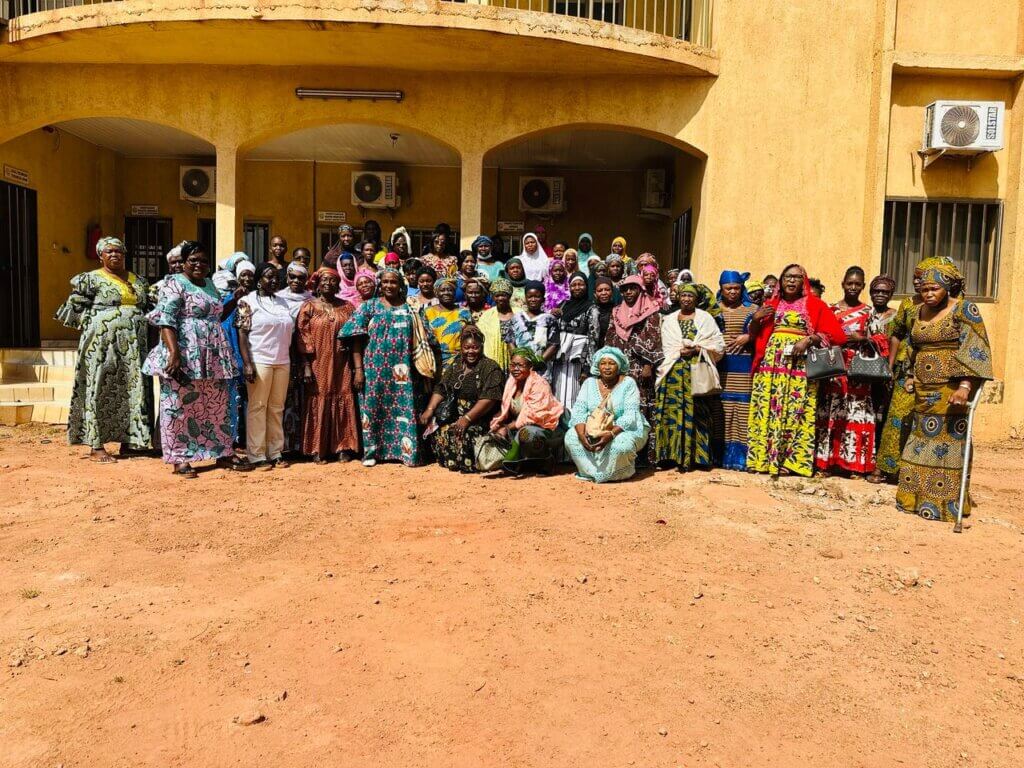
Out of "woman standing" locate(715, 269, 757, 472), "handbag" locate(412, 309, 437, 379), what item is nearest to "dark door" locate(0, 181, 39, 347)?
"handbag" locate(412, 309, 437, 379)

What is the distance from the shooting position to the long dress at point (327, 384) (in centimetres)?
630

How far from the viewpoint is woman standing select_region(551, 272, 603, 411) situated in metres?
6.42

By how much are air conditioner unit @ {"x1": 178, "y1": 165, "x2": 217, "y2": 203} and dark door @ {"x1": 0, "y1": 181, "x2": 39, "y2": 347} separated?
216cm

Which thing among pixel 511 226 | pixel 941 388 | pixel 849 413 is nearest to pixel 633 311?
pixel 849 413

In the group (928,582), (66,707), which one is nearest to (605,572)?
(928,582)

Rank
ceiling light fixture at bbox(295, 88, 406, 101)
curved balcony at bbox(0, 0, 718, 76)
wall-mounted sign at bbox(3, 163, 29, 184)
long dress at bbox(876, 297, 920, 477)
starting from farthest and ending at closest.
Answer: wall-mounted sign at bbox(3, 163, 29, 184)
ceiling light fixture at bbox(295, 88, 406, 101)
curved balcony at bbox(0, 0, 718, 76)
long dress at bbox(876, 297, 920, 477)

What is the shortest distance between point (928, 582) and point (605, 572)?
1658mm

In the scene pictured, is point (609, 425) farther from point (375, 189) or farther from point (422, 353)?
point (375, 189)

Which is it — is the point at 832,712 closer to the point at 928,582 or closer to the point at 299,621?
the point at 928,582

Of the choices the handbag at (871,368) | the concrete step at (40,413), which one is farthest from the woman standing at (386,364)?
the concrete step at (40,413)

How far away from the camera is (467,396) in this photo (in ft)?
20.5

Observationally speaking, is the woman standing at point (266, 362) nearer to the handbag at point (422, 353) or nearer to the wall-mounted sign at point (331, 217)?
the handbag at point (422, 353)

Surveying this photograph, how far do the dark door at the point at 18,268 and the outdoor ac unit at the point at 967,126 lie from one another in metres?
11.0

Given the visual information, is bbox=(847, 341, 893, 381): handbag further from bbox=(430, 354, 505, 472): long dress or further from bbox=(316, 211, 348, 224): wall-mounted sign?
bbox=(316, 211, 348, 224): wall-mounted sign
